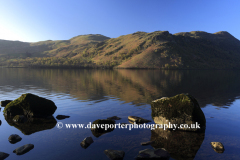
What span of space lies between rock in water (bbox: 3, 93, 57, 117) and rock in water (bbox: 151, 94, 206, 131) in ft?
44.0

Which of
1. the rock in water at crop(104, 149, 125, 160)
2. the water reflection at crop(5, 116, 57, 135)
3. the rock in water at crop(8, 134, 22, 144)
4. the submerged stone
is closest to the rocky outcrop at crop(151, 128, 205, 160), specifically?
the rock in water at crop(104, 149, 125, 160)

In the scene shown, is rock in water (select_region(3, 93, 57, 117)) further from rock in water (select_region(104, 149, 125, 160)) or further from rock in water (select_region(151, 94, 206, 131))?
rock in water (select_region(151, 94, 206, 131))

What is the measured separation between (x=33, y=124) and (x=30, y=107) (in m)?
2.65

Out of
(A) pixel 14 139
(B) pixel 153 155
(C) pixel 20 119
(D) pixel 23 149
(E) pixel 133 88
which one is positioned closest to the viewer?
(B) pixel 153 155

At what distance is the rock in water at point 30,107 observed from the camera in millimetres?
16984

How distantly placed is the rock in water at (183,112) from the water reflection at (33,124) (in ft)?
37.6

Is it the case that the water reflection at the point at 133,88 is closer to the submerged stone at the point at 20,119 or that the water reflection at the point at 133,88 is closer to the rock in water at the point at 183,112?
the rock in water at the point at 183,112

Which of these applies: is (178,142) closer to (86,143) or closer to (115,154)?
(115,154)

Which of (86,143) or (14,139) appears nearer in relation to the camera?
(86,143)

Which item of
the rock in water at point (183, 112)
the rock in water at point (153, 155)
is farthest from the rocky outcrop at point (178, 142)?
the rock in water at point (183, 112)

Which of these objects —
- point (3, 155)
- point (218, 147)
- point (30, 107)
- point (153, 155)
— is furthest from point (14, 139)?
point (218, 147)

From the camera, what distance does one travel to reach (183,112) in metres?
13.6

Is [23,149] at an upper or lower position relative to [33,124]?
upper

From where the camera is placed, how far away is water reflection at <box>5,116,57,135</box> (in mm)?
13933
